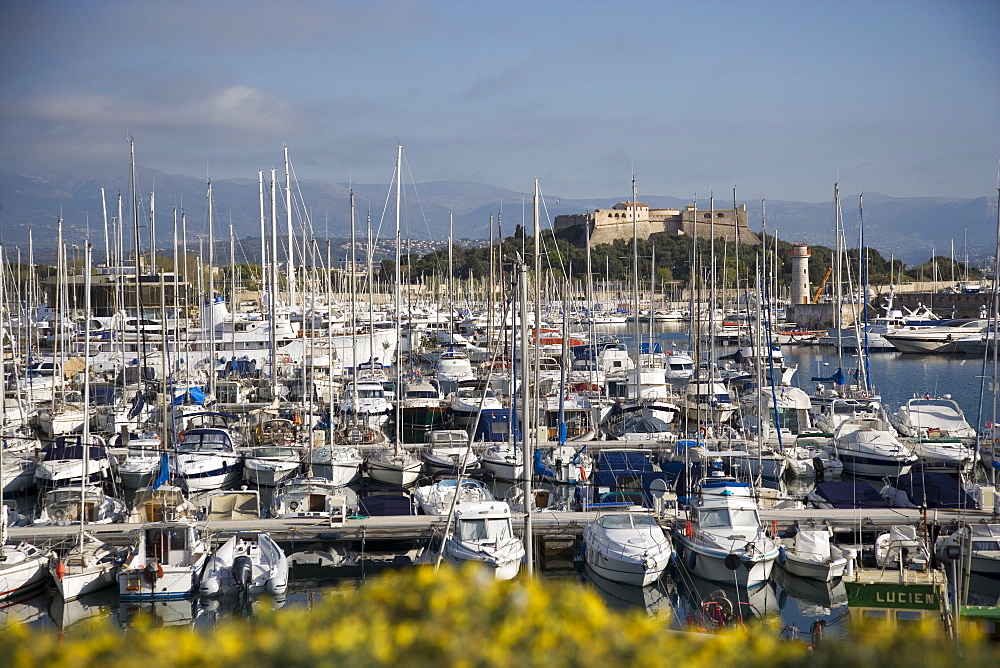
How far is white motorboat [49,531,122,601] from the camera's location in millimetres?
14422

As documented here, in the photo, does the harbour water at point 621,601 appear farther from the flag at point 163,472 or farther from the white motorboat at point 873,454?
the white motorboat at point 873,454

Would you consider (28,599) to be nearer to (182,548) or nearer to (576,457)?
(182,548)

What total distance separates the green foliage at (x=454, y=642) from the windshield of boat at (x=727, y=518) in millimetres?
11154

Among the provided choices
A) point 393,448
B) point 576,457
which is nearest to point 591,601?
point 576,457

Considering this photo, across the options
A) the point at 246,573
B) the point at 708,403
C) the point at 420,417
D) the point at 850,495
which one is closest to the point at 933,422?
the point at 708,403

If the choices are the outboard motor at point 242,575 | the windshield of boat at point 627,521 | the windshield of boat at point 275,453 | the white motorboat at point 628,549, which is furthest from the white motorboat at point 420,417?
the outboard motor at point 242,575

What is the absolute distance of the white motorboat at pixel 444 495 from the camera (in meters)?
17.8

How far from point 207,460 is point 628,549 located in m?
10.9

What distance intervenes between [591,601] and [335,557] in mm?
12211

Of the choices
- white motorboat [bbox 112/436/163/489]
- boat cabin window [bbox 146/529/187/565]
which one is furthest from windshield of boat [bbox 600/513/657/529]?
white motorboat [bbox 112/436/163/489]

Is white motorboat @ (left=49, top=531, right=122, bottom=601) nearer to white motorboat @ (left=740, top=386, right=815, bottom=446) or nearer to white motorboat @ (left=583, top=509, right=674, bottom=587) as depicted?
white motorboat @ (left=583, top=509, right=674, bottom=587)

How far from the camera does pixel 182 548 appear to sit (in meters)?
15.0

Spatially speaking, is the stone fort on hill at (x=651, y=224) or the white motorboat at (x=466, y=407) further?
the stone fort on hill at (x=651, y=224)

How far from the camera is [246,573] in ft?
47.9
